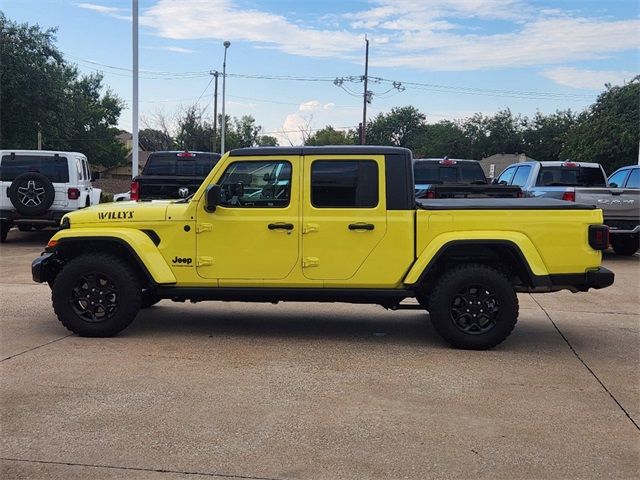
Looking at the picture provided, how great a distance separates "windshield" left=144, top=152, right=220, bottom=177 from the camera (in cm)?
1397

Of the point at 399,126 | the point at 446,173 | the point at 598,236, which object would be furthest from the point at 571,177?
the point at 399,126

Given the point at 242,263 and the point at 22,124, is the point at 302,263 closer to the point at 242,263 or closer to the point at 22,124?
the point at 242,263

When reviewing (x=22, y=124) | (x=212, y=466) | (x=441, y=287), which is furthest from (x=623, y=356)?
(x=22, y=124)

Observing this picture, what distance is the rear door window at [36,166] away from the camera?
13.6 meters

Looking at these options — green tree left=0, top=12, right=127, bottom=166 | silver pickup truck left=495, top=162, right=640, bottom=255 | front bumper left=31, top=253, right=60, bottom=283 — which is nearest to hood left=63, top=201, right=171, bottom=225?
front bumper left=31, top=253, right=60, bottom=283

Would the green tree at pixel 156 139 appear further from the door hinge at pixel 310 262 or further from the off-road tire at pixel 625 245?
the door hinge at pixel 310 262

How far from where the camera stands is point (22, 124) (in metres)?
23.5

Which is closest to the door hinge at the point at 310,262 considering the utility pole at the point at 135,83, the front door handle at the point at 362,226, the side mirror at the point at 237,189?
the front door handle at the point at 362,226

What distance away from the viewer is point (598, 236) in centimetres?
571

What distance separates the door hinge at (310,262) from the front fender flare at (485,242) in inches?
35.7

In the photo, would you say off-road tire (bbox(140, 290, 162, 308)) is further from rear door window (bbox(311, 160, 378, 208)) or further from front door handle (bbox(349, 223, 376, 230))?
front door handle (bbox(349, 223, 376, 230))

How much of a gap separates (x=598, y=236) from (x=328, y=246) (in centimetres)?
243

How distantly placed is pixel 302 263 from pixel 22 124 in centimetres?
2110

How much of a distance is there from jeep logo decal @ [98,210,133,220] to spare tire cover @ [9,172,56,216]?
720 centimetres
